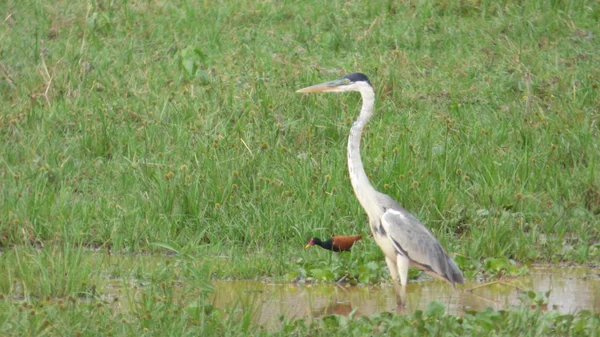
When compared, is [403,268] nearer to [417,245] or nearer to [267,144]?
[417,245]

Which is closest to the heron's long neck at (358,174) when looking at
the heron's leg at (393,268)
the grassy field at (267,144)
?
the heron's leg at (393,268)

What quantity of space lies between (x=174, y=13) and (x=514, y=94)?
12.3 feet

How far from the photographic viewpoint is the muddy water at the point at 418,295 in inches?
256

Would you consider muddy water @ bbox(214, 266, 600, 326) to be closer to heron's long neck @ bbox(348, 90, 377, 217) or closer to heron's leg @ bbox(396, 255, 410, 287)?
heron's leg @ bbox(396, 255, 410, 287)

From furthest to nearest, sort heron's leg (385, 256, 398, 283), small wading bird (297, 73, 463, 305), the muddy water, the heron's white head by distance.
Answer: the heron's white head < heron's leg (385, 256, 398, 283) < small wading bird (297, 73, 463, 305) < the muddy water

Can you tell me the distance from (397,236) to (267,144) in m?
2.07

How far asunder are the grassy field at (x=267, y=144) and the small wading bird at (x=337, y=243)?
2.9 inches

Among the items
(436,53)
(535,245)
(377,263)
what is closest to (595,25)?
(436,53)

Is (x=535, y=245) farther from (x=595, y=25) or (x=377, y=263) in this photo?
(x=595, y=25)

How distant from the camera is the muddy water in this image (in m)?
6.51

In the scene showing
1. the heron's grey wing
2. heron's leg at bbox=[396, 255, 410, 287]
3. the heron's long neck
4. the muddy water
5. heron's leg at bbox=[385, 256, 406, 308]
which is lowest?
the muddy water

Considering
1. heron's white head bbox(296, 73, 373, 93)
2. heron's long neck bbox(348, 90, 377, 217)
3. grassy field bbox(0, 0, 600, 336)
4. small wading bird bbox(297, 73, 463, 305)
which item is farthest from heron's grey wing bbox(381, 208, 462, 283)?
heron's white head bbox(296, 73, 373, 93)

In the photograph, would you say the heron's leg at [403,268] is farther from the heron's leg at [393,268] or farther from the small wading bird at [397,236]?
the heron's leg at [393,268]

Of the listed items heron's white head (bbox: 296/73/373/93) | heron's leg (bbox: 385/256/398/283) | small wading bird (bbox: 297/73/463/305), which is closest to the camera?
small wading bird (bbox: 297/73/463/305)
